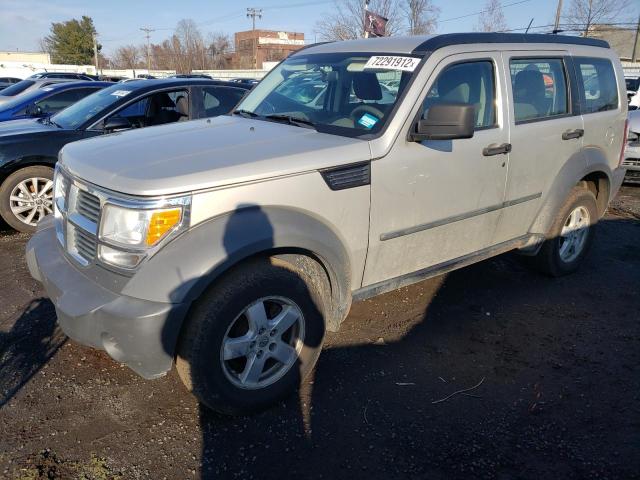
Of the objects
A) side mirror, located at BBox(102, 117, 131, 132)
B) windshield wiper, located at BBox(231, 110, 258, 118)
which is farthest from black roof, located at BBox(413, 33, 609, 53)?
side mirror, located at BBox(102, 117, 131, 132)

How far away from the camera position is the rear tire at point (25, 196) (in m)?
5.53

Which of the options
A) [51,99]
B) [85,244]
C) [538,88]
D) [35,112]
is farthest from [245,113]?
[51,99]

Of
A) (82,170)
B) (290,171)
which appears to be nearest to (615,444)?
(290,171)

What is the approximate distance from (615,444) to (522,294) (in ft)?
6.27

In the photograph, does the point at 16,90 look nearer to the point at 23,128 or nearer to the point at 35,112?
the point at 35,112

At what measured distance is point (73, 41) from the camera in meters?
74.5

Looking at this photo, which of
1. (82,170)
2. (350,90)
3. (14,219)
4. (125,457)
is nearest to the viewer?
(125,457)

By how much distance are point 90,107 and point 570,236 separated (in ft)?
18.2

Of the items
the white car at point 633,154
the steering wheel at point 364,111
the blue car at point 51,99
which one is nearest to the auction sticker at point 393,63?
the steering wheel at point 364,111

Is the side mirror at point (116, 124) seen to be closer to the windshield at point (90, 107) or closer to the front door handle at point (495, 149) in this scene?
the windshield at point (90, 107)

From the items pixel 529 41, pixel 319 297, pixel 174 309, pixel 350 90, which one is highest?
pixel 529 41

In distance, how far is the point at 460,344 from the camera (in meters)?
3.62

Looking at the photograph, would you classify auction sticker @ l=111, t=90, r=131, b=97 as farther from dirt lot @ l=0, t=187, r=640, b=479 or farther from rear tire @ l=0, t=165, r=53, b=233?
dirt lot @ l=0, t=187, r=640, b=479

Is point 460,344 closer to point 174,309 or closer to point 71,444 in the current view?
point 174,309
